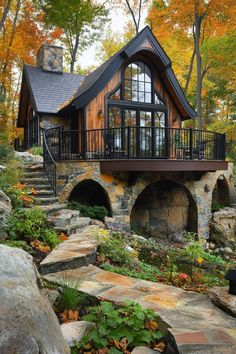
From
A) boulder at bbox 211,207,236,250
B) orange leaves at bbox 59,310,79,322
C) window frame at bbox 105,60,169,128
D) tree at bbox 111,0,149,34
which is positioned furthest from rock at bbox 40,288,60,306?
tree at bbox 111,0,149,34

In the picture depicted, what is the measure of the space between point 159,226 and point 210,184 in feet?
8.65

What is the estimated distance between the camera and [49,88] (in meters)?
16.5

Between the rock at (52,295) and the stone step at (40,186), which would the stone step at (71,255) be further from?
the stone step at (40,186)

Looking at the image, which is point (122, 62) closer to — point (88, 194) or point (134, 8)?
point (88, 194)

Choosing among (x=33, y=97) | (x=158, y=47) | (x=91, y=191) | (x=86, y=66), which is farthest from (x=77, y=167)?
(x=86, y=66)

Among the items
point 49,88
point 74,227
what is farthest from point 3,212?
point 49,88

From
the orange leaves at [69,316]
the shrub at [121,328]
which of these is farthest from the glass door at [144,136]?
the shrub at [121,328]

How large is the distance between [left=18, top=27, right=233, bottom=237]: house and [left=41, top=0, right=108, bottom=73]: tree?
9.28m

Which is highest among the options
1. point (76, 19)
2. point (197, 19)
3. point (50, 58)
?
point (76, 19)

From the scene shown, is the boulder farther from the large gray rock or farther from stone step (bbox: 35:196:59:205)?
the large gray rock

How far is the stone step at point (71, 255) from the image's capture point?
4324mm

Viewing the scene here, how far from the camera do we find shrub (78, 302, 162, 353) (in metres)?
2.69

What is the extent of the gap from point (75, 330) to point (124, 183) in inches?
300

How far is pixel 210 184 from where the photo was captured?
11859mm
